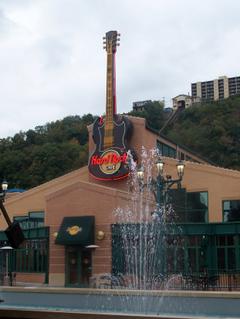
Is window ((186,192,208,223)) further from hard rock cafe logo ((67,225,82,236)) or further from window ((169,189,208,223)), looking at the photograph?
hard rock cafe logo ((67,225,82,236))

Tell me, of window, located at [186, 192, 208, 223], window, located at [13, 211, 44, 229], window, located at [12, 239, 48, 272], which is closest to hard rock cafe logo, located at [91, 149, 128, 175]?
window, located at [186, 192, 208, 223]

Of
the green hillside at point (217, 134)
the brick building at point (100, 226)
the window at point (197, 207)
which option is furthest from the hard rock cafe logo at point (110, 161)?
the green hillside at point (217, 134)

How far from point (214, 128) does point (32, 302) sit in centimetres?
6913

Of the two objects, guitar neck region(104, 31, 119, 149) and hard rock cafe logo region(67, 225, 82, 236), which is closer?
hard rock cafe logo region(67, 225, 82, 236)

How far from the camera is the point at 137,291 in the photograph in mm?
21547

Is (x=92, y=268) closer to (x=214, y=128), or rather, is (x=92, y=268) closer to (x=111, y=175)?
(x=111, y=175)

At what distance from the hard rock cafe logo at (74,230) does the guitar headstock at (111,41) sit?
1716 centimetres

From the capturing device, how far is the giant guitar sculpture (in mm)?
43844

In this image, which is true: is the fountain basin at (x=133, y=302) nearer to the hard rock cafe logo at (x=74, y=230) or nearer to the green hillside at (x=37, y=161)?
the hard rock cafe logo at (x=74, y=230)

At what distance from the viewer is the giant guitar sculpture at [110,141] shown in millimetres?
43844

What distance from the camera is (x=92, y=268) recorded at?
3734 centimetres

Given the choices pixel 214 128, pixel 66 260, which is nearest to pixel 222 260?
pixel 66 260

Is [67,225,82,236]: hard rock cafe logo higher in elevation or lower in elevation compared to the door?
higher

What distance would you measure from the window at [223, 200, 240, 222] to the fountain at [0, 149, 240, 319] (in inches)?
159
